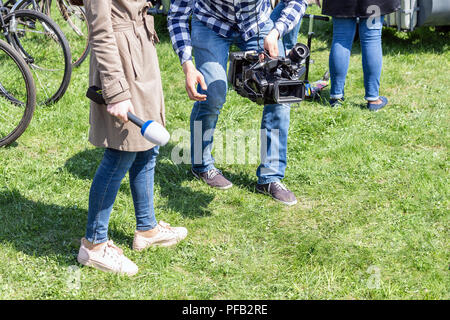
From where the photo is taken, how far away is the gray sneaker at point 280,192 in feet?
12.9

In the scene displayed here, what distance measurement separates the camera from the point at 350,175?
14.0 ft

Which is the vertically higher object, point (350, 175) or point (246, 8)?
point (246, 8)

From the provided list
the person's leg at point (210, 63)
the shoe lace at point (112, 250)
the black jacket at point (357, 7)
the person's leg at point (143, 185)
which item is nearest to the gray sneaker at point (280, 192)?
the person's leg at point (210, 63)

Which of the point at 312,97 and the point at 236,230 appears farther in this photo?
the point at 312,97

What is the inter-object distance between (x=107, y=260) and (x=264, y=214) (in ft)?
3.60

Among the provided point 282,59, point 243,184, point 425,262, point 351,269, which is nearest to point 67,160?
point 243,184

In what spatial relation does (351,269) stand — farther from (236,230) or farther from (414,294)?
(236,230)

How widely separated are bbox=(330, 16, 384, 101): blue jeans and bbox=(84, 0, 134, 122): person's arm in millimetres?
3166

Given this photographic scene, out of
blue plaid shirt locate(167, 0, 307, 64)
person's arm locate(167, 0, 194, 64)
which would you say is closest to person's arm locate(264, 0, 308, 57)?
blue plaid shirt locate(167, 0, 307, 64)

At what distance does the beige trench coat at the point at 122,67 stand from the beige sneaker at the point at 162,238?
2.20 ft

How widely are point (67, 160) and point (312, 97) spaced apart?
2.47 metres

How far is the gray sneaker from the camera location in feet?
12.9

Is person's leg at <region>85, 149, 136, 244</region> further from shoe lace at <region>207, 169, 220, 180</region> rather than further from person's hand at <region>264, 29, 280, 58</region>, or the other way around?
shoe lace at <region>207, 169, 220, 180</region>

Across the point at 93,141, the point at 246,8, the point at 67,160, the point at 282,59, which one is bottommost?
the point at 67,160
